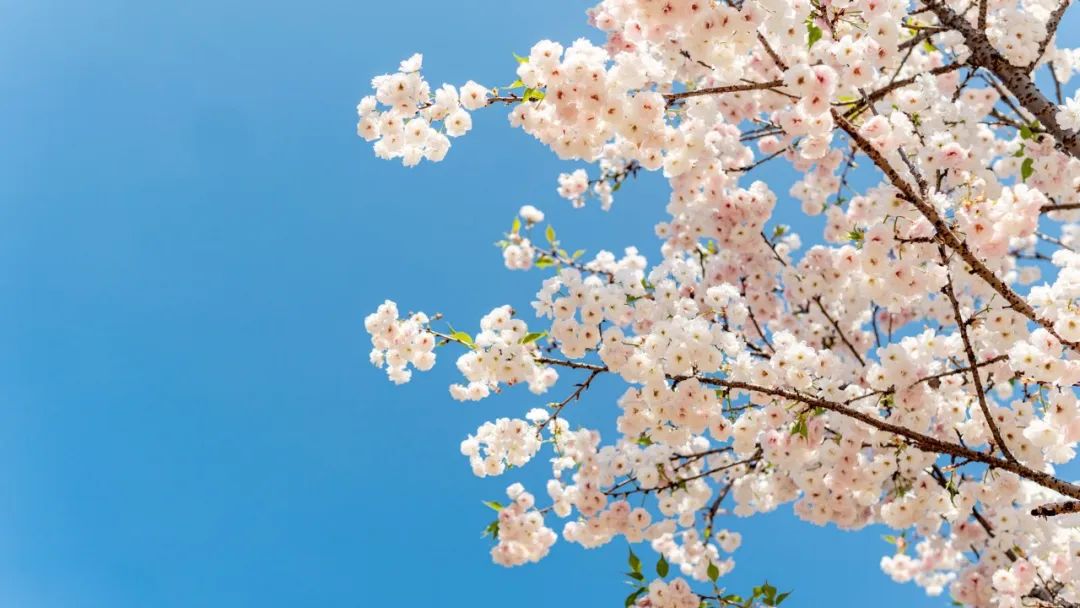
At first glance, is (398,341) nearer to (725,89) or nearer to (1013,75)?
(725,89)

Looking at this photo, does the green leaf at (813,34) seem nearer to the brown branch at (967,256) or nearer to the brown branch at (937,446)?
the brown branch at (967,256)

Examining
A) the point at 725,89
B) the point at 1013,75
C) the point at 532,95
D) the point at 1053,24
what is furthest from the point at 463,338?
the point at 1053,24

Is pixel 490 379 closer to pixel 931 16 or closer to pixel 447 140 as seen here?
pixel 447 140

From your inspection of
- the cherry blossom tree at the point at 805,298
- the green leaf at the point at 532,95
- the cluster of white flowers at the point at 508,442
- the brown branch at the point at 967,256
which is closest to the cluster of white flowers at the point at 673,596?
the cherry blossom tree at the point at 805,298

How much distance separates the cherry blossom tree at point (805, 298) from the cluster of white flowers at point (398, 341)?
22 millimetres

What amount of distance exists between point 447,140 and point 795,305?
462cm

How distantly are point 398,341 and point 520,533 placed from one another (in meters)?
2.81

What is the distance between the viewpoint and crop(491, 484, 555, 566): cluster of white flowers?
6.90 meters

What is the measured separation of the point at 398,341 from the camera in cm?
532

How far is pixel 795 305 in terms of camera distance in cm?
739

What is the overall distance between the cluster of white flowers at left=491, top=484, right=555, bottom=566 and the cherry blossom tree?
2 centimetres

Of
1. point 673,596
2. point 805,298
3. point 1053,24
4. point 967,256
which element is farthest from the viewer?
point 805,298

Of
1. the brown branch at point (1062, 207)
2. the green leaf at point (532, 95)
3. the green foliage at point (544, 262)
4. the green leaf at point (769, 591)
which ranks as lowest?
the green leaf at point (769, 591)

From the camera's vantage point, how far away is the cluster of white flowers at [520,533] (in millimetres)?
6902
